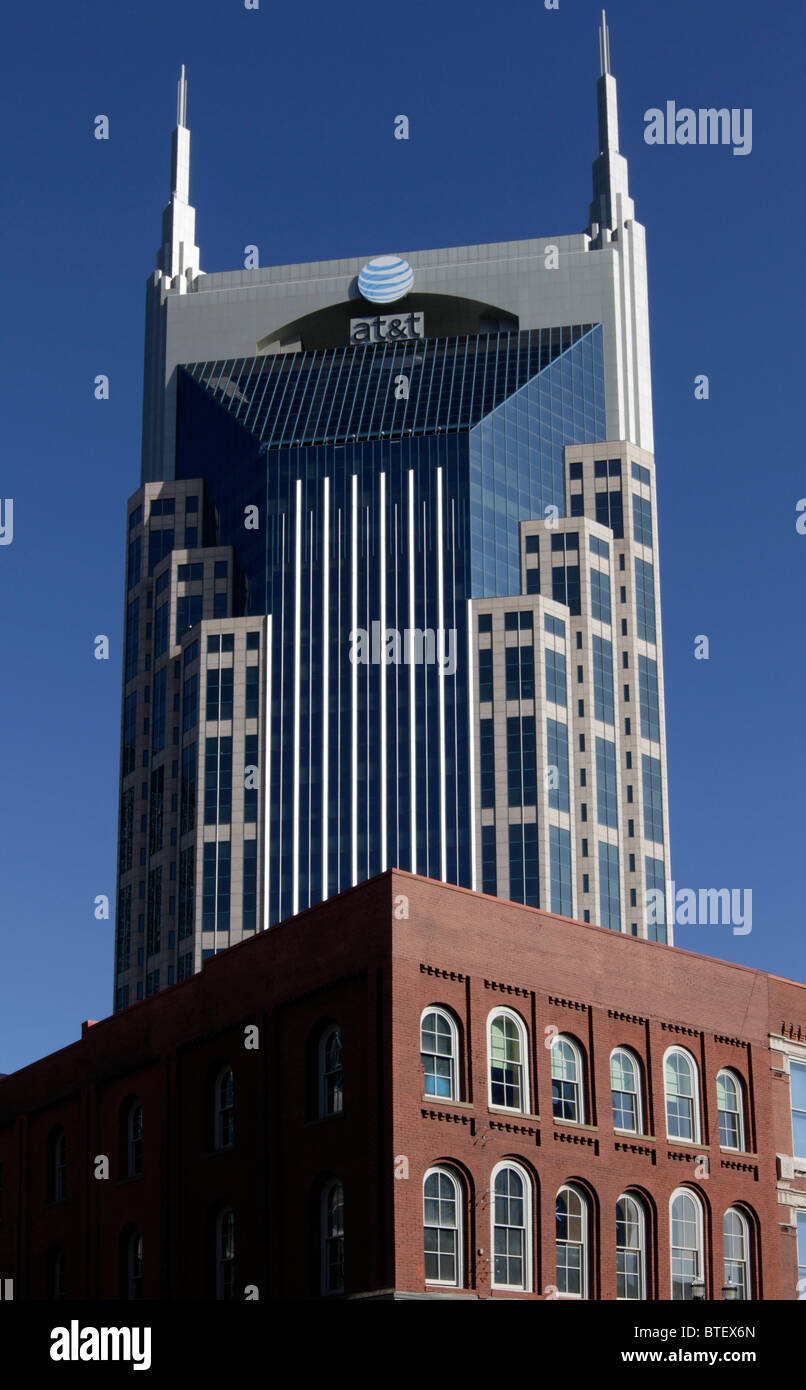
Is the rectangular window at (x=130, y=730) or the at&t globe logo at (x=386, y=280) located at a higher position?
the at&t globe logo at (x=386, y=280)

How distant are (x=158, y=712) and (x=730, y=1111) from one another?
96.6 metres

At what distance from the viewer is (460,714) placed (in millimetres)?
137000

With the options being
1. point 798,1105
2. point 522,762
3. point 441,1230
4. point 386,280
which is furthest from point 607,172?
point 441,1230

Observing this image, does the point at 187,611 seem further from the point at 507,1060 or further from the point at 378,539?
the point at 507,1060

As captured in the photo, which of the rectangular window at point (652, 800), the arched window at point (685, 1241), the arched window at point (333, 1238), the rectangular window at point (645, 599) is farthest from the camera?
the rectangular window at point (645, 599)

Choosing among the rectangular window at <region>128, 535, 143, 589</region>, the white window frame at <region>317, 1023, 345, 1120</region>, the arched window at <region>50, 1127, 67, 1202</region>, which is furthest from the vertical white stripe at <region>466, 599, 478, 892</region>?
the white window frame at <region>317, 1023, 345, 1120</region>

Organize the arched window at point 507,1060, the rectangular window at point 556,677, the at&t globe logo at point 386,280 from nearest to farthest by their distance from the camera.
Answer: the arched window at point 507,1060 → the rectangular window at point 556,677 → the at&t globe logo at point 386,280

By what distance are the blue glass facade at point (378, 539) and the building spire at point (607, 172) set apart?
1203cm

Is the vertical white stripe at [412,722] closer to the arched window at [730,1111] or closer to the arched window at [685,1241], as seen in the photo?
the arched window at [730,1111]

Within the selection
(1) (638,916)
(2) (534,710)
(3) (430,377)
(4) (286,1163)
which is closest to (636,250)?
(3) (430,377)

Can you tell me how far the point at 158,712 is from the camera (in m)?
147

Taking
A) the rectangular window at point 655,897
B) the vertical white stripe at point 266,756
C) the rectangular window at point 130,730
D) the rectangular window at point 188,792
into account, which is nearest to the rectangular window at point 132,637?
the rectangular window at point 130,730

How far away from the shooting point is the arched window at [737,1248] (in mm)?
52812
